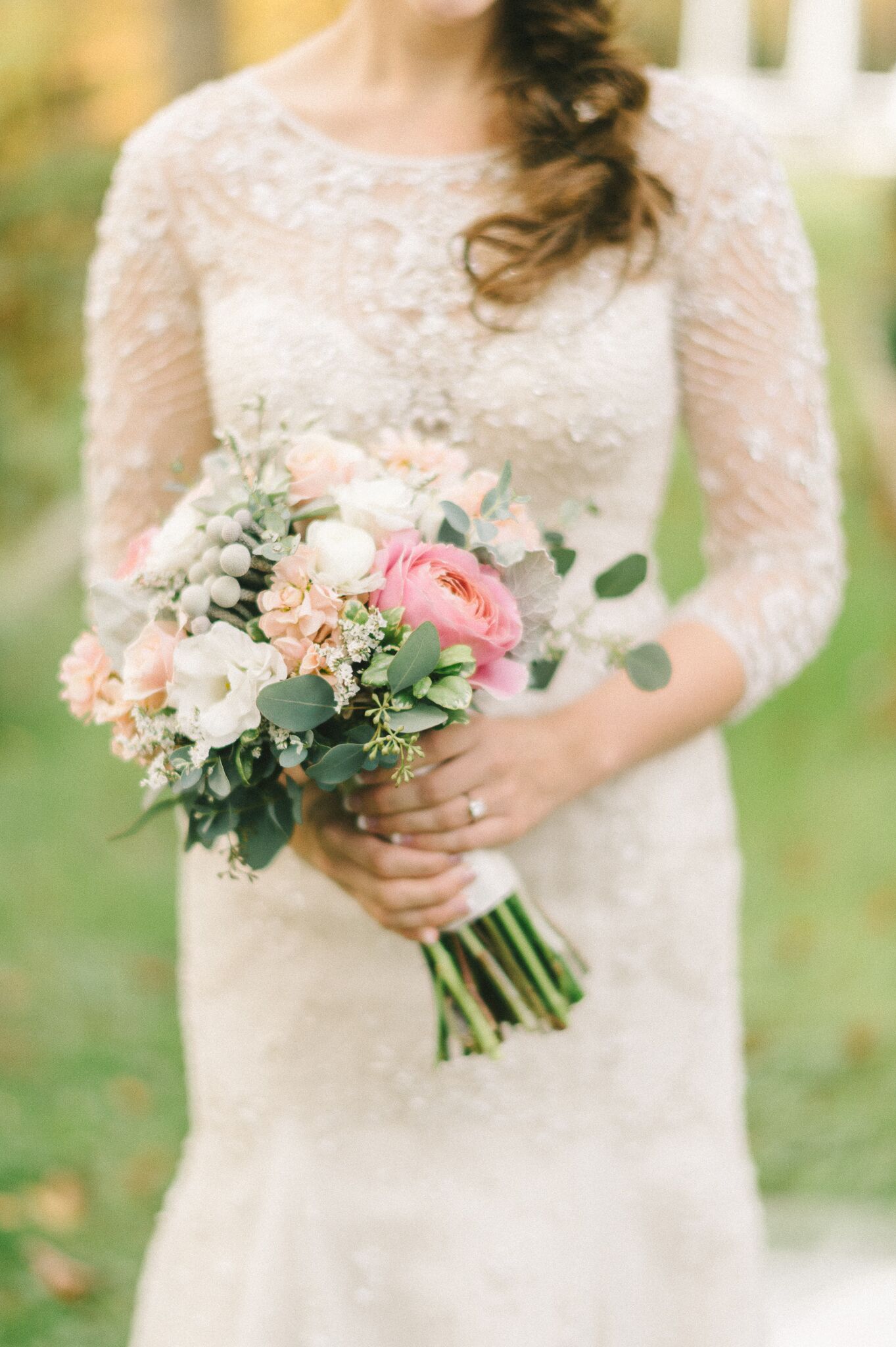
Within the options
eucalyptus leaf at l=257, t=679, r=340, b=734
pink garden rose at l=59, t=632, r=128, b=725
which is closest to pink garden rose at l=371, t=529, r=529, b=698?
eucalyptus leaf at l=257, t=679, r=340, b=734

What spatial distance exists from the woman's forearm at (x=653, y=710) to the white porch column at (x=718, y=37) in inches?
616

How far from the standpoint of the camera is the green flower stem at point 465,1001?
172cm

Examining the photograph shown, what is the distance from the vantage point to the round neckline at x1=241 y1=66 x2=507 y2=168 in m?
2.00

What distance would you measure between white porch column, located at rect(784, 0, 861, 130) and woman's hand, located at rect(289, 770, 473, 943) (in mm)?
15311

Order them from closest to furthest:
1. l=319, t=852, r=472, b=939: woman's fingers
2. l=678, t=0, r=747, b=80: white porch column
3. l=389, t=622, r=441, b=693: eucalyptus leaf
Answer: l=389, t=622, r=441, b=693: eucalyptus leaf → l=319, t=852, r=472, b=939: woman's fingers → l=678, t=0, r=747, b=80: white porch column

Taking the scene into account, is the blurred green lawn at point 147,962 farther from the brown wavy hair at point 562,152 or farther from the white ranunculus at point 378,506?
the brown wavy hair at point 562,152

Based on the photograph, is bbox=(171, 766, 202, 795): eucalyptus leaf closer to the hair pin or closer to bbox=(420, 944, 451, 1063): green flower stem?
bbox=(420, 944, 451, 1063): green flower stem

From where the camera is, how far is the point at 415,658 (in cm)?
141

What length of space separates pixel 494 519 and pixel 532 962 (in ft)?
1.92

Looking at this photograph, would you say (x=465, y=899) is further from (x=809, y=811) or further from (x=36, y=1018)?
(x=809, y=811)

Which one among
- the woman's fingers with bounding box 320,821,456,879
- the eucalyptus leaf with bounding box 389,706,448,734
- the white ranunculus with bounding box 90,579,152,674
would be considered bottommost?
the woman's fingers with bounding box 320,821,456,879

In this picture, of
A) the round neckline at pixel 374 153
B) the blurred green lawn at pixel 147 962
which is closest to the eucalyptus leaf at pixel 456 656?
the round neckline at pixel 374 153

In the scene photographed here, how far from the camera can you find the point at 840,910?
15.4ft

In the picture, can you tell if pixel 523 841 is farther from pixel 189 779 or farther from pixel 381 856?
pixel 189 779
